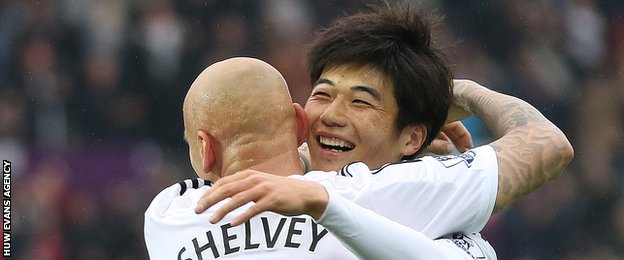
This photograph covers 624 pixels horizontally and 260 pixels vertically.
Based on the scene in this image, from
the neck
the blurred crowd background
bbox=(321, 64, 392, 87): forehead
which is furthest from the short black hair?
the blurred crowd background

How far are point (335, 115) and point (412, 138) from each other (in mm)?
294

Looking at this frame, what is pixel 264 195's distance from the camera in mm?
2211

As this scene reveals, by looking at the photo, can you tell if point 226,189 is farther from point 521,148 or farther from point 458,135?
point 458,135

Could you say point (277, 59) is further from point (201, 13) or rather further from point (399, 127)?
point (399, 127)

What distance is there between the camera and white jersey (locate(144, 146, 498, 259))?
2.73 metres

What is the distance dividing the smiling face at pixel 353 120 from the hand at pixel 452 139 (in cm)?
46

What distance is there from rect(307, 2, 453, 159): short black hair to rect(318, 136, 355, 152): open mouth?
172mm

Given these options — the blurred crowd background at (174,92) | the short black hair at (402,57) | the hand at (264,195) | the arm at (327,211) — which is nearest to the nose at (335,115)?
the short black hair at (402,57)

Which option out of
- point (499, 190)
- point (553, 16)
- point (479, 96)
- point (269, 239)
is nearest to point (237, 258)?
point (269, 239)

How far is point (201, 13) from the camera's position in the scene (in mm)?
7176

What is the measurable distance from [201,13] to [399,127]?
4035mm

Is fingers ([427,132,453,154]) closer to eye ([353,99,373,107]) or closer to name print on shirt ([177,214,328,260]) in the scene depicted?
eye ([353,99,373,107])

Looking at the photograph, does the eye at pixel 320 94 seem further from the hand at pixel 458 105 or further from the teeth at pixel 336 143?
the hand at pixel 458 105

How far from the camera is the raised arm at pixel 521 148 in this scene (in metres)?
3.04
